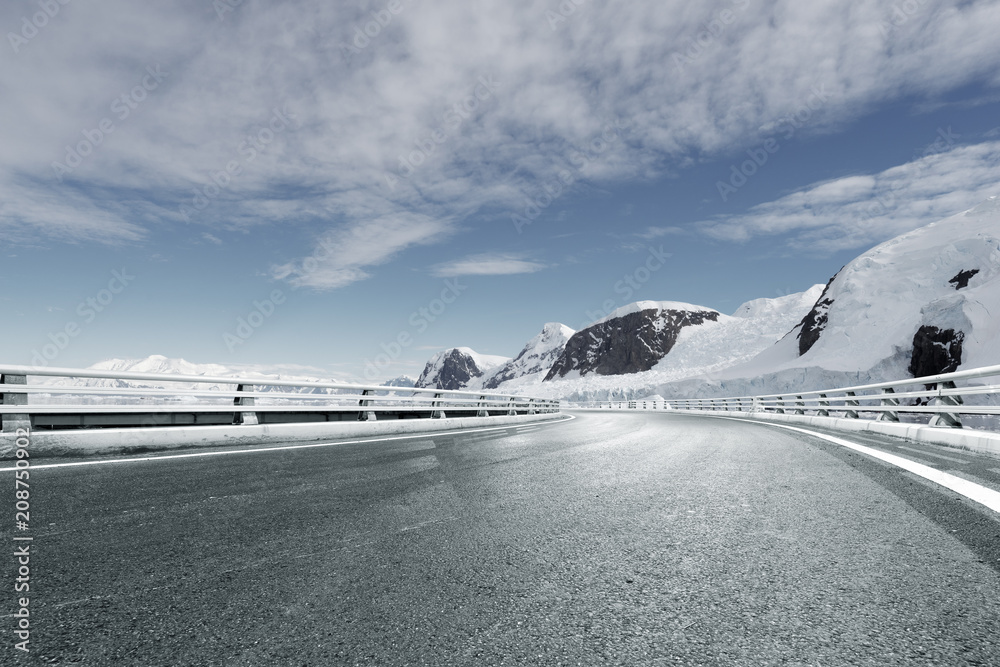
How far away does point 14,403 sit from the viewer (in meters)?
7.38

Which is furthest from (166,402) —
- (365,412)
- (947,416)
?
(947,416)

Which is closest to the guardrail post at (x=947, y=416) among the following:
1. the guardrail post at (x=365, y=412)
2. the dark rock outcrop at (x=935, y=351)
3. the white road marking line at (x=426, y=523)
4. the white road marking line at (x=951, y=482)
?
the white road marking line at (x=951, y=482)

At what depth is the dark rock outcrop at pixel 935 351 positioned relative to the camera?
50250mm

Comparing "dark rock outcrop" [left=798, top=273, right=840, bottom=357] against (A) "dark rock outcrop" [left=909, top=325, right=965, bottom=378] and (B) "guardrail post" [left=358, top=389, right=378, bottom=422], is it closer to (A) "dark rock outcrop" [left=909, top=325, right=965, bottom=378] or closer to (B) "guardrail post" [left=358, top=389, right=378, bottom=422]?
(A) "dark rock outcrop" [left=909, top=325, right=965, bottom=378]

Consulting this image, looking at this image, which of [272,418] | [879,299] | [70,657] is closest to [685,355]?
[879,299]

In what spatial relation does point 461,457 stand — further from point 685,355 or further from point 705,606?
point 685,355

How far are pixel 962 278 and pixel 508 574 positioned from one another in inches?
3189

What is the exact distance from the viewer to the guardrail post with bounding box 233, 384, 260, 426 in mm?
10188

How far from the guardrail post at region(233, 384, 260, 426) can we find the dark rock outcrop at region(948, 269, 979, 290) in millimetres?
75210

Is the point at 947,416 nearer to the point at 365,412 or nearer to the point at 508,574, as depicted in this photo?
the point at 508,574

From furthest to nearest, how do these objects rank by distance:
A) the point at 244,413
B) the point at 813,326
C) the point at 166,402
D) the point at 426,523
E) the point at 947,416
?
the point at 813,326 < the point at 244,413 < the point at 947,416 < the point at 166,402 < the point at 426,523

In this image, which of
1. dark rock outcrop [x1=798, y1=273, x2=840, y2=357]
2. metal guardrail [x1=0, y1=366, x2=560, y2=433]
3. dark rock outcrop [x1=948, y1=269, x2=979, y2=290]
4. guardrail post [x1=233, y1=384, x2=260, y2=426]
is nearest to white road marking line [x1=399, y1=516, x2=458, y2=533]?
metal guardrail [x1=0, y1=366, x2=560, y2=433]

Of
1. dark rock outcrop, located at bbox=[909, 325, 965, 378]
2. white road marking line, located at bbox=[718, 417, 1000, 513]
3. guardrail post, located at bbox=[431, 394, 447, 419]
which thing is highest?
dark rock outcrop, located at bbox=[909, 325, 965, 378]

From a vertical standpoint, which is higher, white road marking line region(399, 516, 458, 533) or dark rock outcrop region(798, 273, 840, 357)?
dark rock outcrop region(798, 273, 840, 357)
